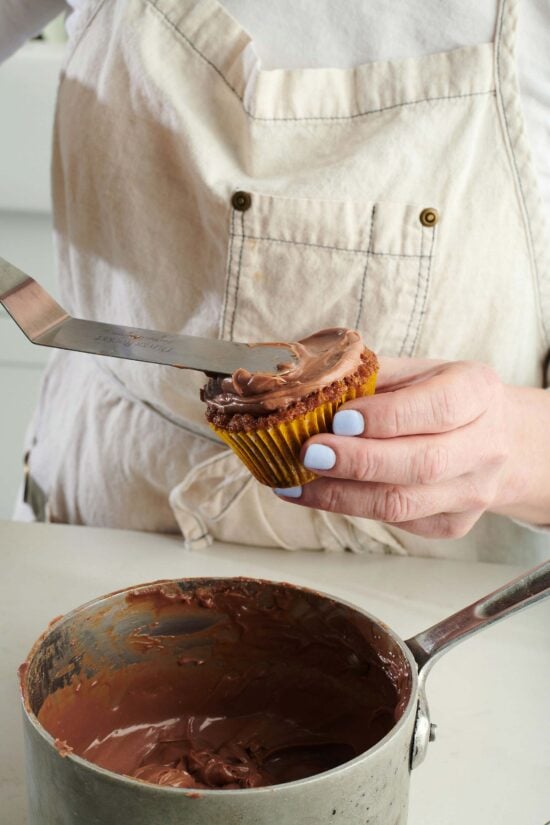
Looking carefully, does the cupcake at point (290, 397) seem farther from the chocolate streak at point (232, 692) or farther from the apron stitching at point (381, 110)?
the apron stitching at point (381, 110)

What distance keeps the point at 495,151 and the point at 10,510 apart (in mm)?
1554

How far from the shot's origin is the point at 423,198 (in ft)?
2.61

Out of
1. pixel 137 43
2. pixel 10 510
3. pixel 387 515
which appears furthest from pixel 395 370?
pixel 10 510

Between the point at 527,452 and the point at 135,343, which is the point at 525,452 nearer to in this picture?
the point at 527,452

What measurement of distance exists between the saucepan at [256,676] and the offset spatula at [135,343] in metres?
0.14

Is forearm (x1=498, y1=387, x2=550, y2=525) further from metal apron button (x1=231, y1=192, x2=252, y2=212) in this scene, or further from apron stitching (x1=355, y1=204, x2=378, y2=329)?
metal apron button (x1=231, y1=192, x2=252, y2=212)

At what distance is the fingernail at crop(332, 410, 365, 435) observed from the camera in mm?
608

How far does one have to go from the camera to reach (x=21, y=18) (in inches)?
39.2

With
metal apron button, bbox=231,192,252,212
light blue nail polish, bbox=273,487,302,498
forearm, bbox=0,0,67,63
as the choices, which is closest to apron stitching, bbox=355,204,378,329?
metal apron button, bbox=231,192,252,212

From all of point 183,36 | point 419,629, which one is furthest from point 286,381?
point 183,36

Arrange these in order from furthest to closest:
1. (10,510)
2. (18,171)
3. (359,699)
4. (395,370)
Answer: (10,510) < (18,171) < (395,370) < (359,699)

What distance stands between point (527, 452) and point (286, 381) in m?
0.25

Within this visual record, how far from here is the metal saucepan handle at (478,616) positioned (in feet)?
1.70

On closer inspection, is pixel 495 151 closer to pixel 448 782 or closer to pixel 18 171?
pixel 448 782
